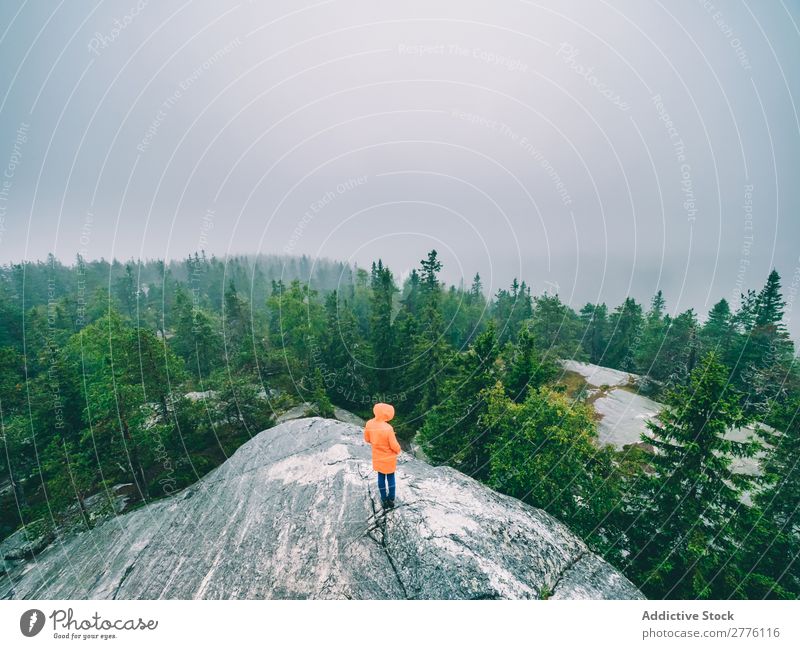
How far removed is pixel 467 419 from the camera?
758 inches

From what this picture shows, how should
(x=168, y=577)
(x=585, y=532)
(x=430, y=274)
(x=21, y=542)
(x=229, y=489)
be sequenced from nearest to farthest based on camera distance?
(x=168, y=577) < (x=229, y=489) < (x=585, y=532) < (x=21, y=542) < (x=430, y=274)

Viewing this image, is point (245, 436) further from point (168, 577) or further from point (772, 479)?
point (772, 479)

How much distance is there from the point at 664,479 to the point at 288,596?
47.0ft

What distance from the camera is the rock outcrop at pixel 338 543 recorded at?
21.2 ft

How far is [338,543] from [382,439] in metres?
3.01

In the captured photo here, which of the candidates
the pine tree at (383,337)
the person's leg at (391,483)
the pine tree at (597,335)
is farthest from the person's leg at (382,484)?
the pine tree at (597,335)

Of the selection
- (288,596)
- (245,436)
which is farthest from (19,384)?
(288,596)

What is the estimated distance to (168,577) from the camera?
8.54 meters

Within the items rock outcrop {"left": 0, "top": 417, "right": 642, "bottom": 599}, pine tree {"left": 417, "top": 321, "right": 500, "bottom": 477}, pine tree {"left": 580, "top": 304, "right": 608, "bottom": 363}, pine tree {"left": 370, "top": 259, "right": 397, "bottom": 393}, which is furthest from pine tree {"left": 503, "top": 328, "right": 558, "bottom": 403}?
pine tree {"left": 580, "top": 304, "right": 608, "bottom": 363}

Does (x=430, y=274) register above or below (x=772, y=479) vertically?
above
